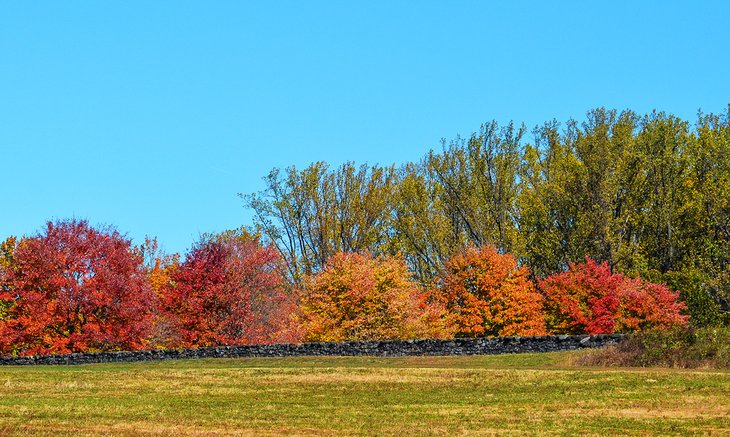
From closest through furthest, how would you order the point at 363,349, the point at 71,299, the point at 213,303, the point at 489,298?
the point at 363,349 → the point at 71,299 → the point at 213,303 → the point at 489,298

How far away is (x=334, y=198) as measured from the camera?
81.3 metres

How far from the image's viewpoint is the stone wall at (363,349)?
41.0 m

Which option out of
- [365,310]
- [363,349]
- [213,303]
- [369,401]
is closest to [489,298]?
[365,310]

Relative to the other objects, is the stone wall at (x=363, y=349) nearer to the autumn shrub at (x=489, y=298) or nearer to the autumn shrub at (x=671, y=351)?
the autumn shrub at (x=671, y=351)

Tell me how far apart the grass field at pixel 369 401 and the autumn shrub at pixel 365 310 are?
59.0 ft

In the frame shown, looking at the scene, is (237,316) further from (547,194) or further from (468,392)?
(468,392)

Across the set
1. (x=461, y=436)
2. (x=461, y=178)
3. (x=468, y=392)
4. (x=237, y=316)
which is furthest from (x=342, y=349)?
(x=461, y=178)

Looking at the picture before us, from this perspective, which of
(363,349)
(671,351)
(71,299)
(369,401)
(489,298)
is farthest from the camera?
(489,298)

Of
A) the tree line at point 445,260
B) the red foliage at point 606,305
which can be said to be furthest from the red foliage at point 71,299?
the red foliage at point 606,305

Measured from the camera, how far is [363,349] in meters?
43.4

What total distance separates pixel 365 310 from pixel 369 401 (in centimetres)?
3029

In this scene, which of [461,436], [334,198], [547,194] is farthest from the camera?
[334,198]

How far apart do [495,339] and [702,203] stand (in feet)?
97.2

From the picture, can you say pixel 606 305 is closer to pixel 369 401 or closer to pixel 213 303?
pixel 213 303
